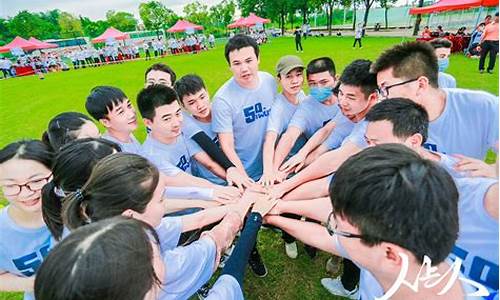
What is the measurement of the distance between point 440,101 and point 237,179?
2.03 metres

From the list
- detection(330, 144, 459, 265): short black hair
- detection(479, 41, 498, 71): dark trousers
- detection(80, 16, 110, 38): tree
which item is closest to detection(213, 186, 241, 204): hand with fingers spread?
detection(330, 144, 459, 265): short black hair

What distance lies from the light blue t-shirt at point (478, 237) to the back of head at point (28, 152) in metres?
2.69

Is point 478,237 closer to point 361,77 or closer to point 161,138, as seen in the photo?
point 361,77

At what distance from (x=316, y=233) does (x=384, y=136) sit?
2.96 feet

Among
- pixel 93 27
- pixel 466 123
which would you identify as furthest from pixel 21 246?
pixel 93 27

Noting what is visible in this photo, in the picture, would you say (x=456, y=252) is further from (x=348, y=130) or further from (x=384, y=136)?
(x=348, y=130)

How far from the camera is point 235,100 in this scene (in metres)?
3.62

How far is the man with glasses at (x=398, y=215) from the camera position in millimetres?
1116

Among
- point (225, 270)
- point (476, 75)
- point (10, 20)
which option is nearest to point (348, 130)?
point (225, 270)

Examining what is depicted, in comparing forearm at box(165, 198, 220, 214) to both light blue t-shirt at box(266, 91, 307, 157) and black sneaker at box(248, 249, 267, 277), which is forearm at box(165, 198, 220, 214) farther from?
light blue t-shirt at box(266, 91, 307, 157)

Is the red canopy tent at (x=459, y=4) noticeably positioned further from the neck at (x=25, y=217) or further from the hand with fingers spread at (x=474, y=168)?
the neck at (x=25, y=217)

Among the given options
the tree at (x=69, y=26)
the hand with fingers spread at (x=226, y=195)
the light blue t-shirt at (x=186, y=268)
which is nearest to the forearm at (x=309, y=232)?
the hand with fingers spread at (x=226, y=195)

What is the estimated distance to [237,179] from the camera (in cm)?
306

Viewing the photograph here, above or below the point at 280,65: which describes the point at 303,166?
below
